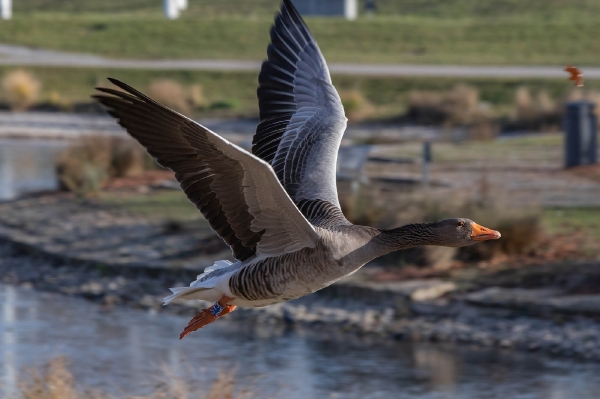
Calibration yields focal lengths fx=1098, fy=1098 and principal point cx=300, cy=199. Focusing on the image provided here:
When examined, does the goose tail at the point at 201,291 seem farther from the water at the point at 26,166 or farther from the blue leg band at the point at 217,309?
the water at the point at 26,166

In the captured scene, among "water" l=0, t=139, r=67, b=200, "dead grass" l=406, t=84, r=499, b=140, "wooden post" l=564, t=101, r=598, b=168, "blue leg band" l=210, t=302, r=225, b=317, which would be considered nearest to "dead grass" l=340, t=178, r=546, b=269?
"wooden post" l=564, t=101, r=598, b=168

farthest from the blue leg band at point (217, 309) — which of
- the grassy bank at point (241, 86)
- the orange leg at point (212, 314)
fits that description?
the grassy bank at point (241, 86)

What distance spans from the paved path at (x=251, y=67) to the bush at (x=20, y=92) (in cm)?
437

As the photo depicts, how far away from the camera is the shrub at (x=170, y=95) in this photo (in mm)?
30203

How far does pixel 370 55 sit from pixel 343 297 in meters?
30.7

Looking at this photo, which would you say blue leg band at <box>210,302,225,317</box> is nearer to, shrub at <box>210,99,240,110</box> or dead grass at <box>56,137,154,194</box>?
dead grass at <box>56,137,154,194</box>

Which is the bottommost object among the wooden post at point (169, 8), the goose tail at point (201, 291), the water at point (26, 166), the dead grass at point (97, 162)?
the water at point (26, 166)

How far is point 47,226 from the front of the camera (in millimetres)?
16109

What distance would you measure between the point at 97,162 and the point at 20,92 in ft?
47.2

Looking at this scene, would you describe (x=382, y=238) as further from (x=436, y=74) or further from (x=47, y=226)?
(x=436, y=74)

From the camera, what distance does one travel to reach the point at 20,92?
1265 inches

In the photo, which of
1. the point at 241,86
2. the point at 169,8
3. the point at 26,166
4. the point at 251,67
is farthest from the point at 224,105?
the point at 169,8

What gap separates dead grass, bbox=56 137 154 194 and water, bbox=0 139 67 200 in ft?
2.09

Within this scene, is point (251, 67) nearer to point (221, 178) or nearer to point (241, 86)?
point (241, 86)
